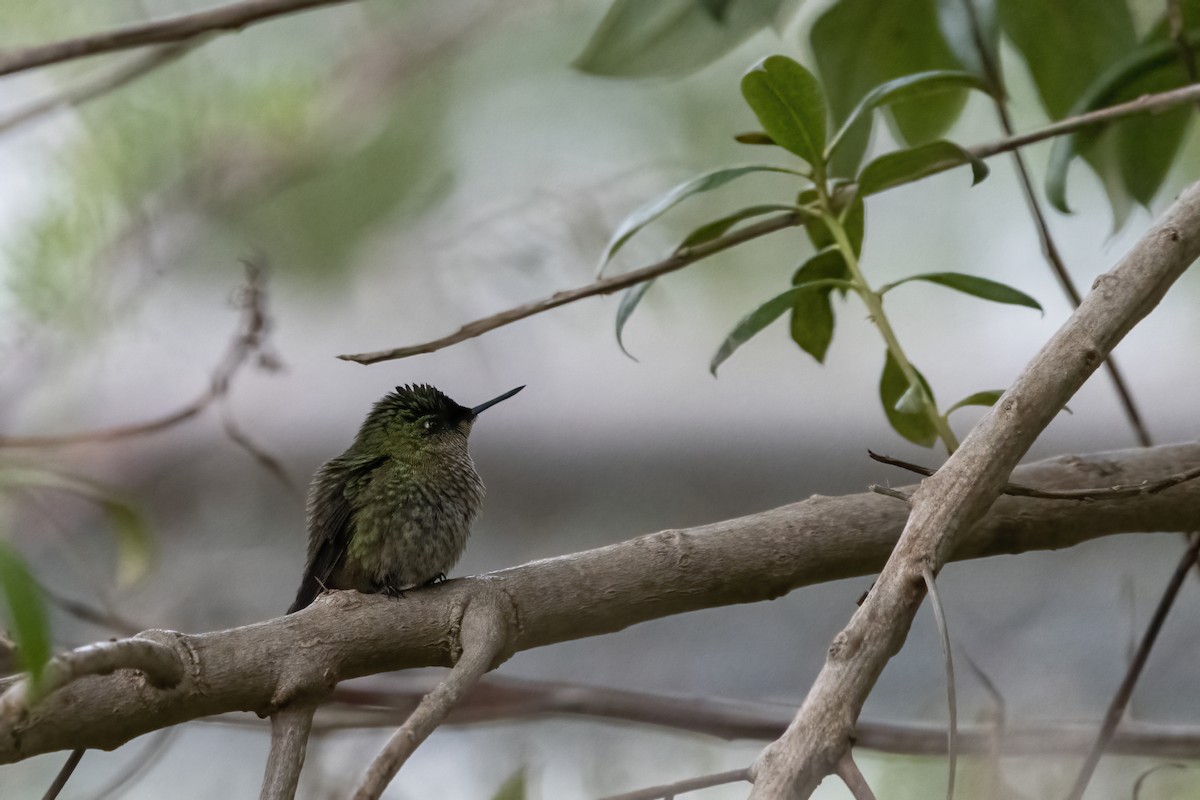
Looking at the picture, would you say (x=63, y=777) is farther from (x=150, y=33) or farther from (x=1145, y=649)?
(x=1145, y=649)

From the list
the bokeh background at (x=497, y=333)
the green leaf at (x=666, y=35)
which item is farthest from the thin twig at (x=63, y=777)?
the bokeh background at (x=497, y=333)

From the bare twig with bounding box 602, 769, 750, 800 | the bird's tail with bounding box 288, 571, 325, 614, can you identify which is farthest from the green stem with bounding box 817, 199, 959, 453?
the bird's tail with bounding box 288, 571, 325, 614

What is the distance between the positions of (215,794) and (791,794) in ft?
3.61

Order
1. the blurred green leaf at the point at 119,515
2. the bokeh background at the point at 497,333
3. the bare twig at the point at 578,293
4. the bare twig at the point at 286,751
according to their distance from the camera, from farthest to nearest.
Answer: the bokeh background at the point at 497,333, the blurred green leaf at the point at 119,515, the bare twig at the point at 578,293, the bare twig at the point at 286,751

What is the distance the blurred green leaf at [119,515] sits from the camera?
1.10 meters

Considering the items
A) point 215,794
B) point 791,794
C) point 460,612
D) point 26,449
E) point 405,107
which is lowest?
point 791,794

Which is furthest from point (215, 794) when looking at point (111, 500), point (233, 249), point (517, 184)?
point (517, 184)

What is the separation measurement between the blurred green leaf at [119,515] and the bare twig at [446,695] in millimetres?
651

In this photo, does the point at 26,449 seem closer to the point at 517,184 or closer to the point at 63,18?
the point at 63,18

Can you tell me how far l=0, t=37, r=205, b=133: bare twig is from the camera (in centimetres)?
114

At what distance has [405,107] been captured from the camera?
1.44 m

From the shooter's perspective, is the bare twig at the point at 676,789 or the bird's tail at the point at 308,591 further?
the bird's tail at the point at 308,591

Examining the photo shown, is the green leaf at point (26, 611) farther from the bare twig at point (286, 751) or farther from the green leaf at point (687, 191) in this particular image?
the green leaf at point (687, 191)

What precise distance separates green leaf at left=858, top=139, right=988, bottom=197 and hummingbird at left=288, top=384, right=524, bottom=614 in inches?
11.6
